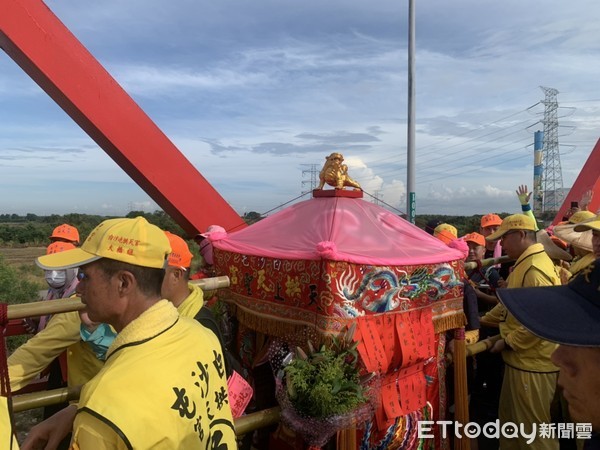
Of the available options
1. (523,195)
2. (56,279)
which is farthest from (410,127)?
(56,279)

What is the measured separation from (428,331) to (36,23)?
3.05 meters

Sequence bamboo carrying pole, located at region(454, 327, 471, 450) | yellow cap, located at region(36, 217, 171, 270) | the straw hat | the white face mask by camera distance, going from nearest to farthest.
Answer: yellow cap, located at region(36, 217, 171, 270) < bamboo carrying pole, located at region(454, 327, 471, 450) < the white face mask < the straw hat

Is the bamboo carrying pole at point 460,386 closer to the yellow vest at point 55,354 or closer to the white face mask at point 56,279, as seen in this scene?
the yellow vest at point 55,354

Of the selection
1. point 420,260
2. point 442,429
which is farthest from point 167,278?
point 442,429

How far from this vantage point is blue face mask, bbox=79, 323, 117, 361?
1.92 meters

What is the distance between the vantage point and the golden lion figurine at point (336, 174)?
2.79 metres

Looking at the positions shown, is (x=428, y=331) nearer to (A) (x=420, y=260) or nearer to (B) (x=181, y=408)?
(A) (x=420, y=260)

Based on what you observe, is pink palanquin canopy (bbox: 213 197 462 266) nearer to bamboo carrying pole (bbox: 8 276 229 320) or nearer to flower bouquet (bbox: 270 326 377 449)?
flower bouquet (bbox: 270 326 377 449)

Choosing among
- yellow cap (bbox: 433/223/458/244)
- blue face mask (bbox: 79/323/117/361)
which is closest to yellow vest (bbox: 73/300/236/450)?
blue face mask (bbox: 79/323/117/361)

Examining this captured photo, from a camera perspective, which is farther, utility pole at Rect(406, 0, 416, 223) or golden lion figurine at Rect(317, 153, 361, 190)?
utility pole at Rect(406, 0, 416, 223)

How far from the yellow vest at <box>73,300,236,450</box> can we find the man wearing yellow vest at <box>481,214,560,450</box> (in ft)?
6.81

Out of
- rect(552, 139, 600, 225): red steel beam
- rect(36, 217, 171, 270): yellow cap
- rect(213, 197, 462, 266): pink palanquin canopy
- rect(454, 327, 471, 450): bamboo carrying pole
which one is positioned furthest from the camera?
rect(552, 139, 600, 225): red steel beam

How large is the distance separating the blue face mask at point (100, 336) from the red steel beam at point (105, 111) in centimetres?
176

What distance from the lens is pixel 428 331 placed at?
247 cm
